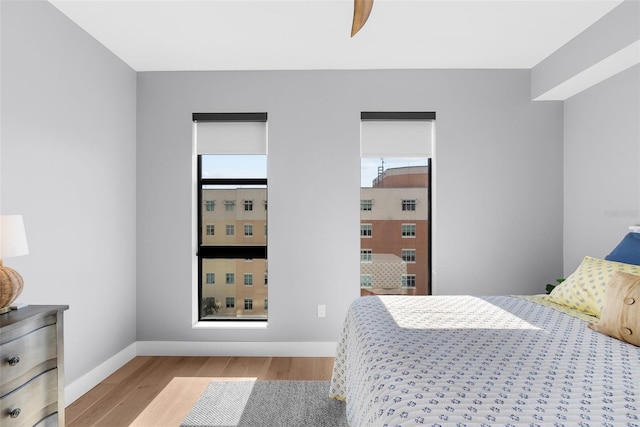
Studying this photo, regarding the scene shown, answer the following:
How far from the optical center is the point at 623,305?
173 cm

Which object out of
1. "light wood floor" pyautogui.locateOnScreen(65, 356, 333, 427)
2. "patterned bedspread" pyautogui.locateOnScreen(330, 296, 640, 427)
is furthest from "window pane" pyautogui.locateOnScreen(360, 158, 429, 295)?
"patterned bedspread" pyautogui.locateOnScreen(330, 296, 640, 427)

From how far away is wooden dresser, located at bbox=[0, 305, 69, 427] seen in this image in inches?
Answer: 60.1

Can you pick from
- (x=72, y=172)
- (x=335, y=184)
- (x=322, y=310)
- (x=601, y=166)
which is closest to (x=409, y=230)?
(x=335, y=184)

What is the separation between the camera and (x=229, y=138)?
3.54m

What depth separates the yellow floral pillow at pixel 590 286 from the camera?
6.81 feet

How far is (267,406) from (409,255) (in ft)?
6.32

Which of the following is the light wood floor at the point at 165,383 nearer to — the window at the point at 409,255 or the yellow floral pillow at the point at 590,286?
the window at the point at 409,255

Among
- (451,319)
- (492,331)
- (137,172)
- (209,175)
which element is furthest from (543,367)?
(137,172)

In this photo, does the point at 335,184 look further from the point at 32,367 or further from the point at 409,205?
the point at 32,367

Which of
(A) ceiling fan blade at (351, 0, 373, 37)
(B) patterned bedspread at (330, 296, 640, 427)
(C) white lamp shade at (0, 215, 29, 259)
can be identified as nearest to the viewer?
(B) patterned bedspread at (330, 296, 640, 427)

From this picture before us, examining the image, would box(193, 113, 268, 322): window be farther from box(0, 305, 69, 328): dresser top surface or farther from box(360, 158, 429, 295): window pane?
box(0, 305, 69, 328): dresser top surface

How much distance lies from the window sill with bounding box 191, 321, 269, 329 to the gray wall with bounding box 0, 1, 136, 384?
63cm

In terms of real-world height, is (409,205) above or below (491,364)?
above

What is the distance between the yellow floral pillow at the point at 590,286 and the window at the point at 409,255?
4.47 ft
